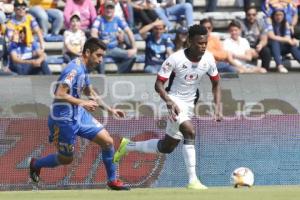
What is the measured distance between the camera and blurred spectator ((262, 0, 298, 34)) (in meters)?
18.3

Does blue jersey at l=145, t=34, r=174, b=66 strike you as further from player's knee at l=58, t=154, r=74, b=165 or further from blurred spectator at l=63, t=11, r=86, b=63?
player's knee at l=58, t=154, r=74, b=165

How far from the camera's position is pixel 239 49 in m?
17.3

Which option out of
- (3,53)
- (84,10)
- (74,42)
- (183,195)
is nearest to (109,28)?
(84,10)

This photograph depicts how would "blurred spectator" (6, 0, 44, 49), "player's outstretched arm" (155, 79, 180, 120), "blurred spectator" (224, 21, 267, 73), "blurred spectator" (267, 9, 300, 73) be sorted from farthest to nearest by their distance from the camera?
"blurred spectator" (267, 9, 300, 73), "blurred spectator" (224, 21, 267, 73), "blurred spectator" (6, 0, 44, 49), "player's outstretched arm" (155, 79, 180, 120)

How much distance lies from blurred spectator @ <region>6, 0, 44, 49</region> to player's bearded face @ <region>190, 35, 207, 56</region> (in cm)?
472

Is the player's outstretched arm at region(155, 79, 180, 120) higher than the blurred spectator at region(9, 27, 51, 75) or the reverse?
higher

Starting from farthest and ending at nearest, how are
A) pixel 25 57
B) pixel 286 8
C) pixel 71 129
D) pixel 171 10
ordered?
pixel 286 8
pixel 171 10
pixel 25 57
pixel 71 129

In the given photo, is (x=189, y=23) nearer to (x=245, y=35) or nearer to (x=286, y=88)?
(x=245, y=35)

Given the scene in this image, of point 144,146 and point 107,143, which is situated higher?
point 107,143

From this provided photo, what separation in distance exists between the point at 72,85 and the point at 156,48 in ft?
17.8

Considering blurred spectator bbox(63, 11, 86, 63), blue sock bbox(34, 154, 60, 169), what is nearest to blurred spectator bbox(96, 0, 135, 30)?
blurred spectator bbox(63, 11, 86, 63)

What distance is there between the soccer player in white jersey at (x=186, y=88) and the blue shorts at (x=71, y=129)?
42.0 inches

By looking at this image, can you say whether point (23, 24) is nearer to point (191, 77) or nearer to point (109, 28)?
point (109, 28)

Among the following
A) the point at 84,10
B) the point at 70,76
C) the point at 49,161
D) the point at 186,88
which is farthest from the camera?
the point at 84,10
